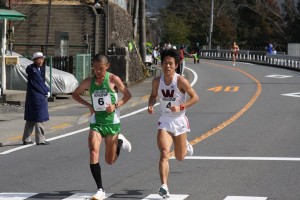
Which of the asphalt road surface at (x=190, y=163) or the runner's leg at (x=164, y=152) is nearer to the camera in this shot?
the runner's leg at (x=164, y=152)

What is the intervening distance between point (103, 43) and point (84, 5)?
219 cm

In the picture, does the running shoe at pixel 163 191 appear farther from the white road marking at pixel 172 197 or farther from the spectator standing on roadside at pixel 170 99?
the spectator standing on roadside at pixel 170 99

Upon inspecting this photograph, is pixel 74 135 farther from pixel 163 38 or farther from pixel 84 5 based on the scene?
pixel 163 38

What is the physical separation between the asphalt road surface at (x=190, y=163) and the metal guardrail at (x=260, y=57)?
1249 inches

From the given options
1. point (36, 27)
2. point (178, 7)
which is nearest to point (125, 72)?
point (36, 27)

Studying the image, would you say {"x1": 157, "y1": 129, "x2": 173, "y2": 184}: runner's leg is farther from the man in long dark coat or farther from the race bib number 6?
the man in long dark coat

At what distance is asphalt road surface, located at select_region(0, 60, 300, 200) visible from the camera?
960 centimetres

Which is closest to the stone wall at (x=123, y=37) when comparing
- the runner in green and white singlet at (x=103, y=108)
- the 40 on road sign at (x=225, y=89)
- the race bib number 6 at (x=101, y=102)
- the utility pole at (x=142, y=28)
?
the utility pole at (x=142, y=28)

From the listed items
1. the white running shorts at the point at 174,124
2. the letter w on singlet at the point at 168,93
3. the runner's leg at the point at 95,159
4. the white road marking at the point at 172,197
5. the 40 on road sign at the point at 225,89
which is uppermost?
the letter w on singlet at the point at 168,93

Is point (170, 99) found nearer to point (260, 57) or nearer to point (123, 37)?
point (123, 37)

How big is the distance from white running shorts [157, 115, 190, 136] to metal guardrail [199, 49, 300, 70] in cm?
4149

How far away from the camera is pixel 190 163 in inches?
477

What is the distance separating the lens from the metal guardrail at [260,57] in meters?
53.3

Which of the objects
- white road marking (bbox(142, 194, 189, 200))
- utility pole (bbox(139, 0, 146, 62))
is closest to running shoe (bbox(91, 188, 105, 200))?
white road marking (bbox(142, 194, 189, 200))
